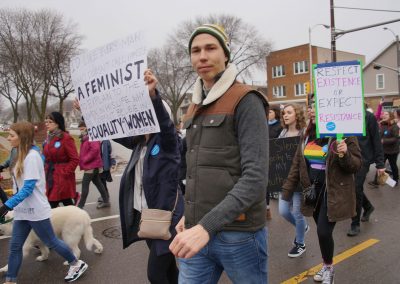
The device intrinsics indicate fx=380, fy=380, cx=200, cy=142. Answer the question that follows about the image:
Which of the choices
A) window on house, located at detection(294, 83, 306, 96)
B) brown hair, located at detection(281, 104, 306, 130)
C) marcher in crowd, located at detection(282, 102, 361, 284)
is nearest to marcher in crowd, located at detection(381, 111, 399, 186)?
brown hair, located at detection(281, 104, 306, 130)

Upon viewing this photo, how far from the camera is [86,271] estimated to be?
450 centimetres

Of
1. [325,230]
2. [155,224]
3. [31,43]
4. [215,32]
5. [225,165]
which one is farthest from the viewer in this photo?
[31,43]

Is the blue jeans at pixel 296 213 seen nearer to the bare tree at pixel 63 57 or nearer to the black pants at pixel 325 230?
the black pants at pixel 325 230

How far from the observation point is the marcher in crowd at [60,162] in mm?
5488

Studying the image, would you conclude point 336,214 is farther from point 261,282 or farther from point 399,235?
point 399,235

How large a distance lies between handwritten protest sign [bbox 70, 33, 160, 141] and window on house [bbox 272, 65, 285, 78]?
167ft

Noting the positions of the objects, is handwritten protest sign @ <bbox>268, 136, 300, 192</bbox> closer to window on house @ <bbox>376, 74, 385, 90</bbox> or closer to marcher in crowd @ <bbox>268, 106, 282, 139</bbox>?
marcher in crowd @ <bbox>268, 106, 282, 139</bbox>

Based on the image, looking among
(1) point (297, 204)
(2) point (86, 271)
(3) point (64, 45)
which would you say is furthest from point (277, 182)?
(3) point (64, 45)

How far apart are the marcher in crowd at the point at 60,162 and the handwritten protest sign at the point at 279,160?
2967 mm

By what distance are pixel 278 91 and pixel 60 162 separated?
4907cm

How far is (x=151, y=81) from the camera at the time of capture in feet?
8.00

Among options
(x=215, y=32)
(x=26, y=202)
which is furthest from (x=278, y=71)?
(x=215, y=32)

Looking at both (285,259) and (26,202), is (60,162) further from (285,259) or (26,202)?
(285,259)

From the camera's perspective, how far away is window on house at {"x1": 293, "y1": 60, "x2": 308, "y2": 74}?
49.2 meters
